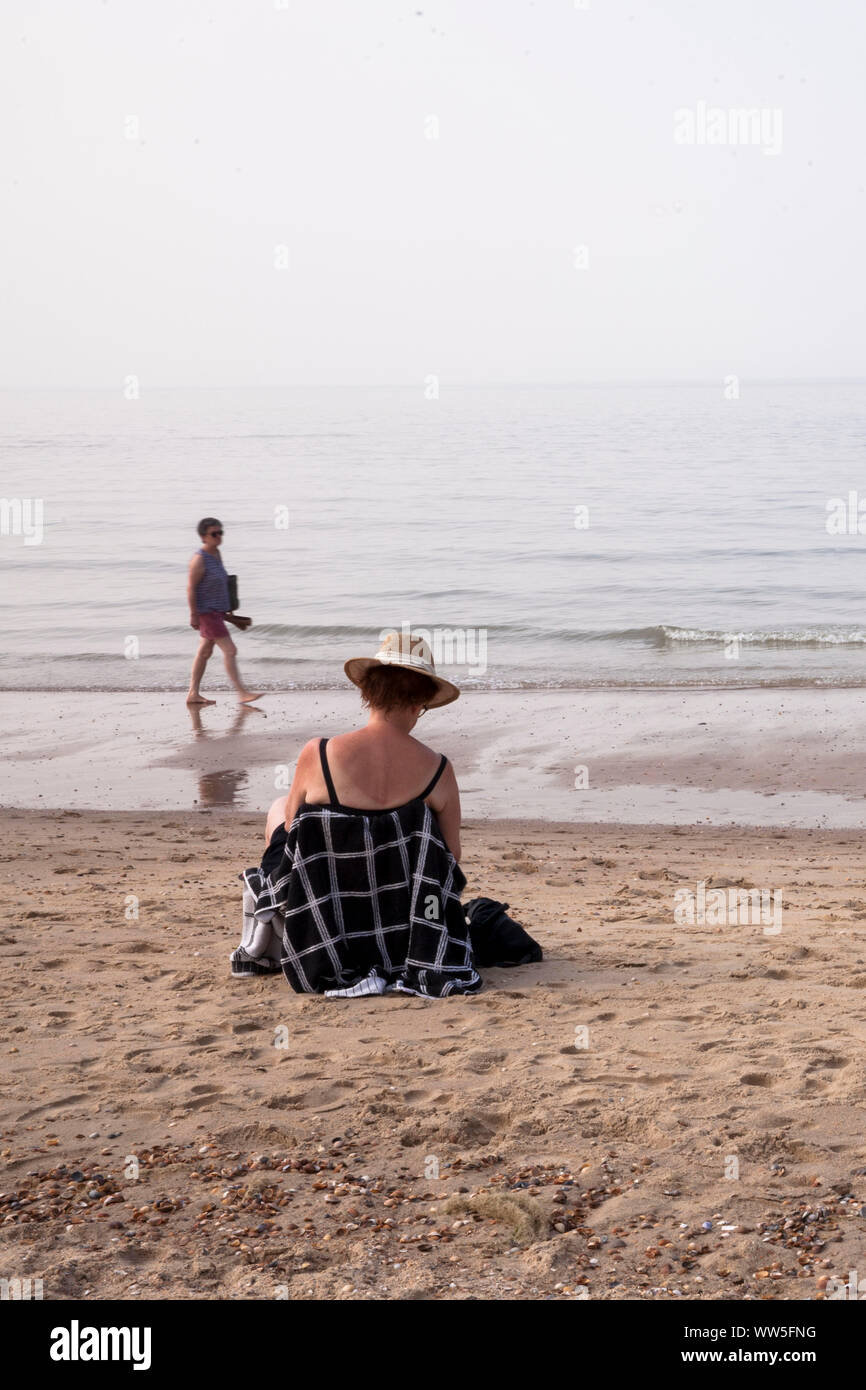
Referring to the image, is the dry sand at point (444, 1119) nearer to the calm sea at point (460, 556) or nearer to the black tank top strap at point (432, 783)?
the black tank top strap at point (432, 783)

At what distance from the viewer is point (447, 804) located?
4.48m

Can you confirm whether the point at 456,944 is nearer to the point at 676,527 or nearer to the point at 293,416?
the point at 676,527

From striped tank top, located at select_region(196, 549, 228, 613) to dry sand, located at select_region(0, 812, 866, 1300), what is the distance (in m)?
6.51

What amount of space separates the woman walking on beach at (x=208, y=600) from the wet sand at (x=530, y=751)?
44 cm

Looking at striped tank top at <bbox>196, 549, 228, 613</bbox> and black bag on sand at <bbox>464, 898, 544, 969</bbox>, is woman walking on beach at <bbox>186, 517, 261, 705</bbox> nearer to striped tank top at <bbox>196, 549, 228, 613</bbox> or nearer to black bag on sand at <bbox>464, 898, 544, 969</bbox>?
striped tank top at <bbox>196, 549, 228, 613</bbox>

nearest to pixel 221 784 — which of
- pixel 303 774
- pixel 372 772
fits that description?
pixel 303 774

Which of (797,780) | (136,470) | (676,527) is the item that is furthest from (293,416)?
(797,780)

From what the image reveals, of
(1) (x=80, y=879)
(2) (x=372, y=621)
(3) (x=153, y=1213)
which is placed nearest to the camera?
(3) (x=153, y=1213)

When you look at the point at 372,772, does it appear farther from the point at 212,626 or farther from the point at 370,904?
the point at 212,626

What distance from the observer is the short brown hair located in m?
4.41

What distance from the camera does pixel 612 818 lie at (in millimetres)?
8320

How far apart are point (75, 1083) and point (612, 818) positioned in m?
5.19

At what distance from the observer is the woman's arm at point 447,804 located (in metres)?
4.47

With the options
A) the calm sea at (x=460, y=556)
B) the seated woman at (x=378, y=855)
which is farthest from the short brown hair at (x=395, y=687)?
the calm sea at (x=460, y=556)
